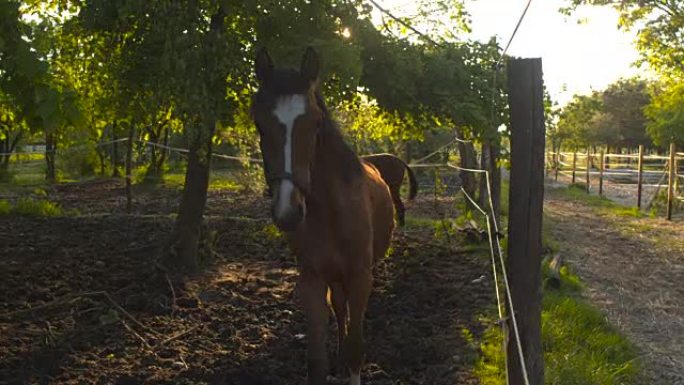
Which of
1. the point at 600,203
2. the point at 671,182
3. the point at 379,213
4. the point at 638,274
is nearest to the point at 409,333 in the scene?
the point at 379,213

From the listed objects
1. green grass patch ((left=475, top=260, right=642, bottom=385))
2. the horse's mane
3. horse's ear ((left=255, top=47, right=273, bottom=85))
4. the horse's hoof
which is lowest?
the horse's hoof

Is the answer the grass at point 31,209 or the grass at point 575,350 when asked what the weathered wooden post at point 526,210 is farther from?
the grass at point 31,209

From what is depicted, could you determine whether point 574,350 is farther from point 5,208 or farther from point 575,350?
point 5,208

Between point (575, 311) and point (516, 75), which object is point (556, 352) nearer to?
point (575, 311)

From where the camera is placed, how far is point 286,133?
10.3ft

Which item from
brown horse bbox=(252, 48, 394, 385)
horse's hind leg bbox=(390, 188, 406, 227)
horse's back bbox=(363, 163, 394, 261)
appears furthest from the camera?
horse's hind leg bbox=(390, 188, 406, 227)

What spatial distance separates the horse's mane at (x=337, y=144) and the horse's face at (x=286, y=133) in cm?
39

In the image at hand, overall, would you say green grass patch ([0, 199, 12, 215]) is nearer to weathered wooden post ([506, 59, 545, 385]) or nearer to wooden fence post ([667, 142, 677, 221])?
weathered wooden post ([506, 59, 545, 385])

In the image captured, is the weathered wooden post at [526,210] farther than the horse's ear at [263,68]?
No

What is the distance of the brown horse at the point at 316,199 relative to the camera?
10.3 feet

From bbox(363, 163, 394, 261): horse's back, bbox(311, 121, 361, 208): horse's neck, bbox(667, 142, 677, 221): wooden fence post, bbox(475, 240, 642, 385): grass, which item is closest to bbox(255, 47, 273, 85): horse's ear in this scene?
bbox(311, 121, 361, 208): horse's neck

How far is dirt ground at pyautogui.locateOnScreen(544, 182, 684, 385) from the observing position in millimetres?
5070

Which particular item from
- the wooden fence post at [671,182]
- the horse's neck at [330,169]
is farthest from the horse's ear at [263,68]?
the wooden fence post at [671,182]

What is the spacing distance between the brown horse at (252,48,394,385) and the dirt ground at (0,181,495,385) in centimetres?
60
